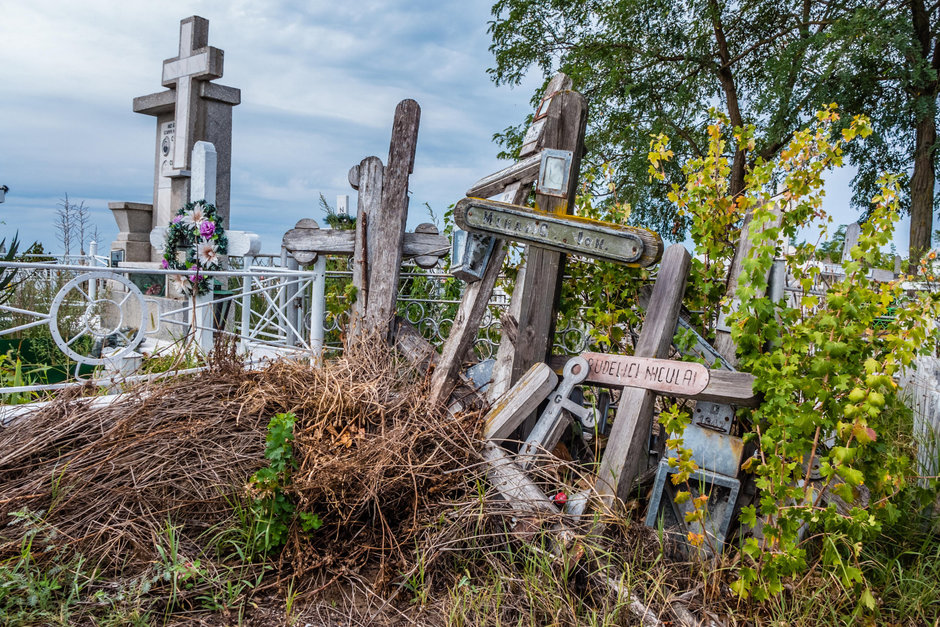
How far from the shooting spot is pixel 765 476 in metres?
3.11

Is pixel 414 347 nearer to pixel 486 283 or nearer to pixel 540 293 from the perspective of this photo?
pixel 486 283

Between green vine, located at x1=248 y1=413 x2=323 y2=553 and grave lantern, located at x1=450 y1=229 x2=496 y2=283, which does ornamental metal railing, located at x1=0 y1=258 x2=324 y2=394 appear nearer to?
green vine, located at x1=248 y1=413 x2=323 y2=553

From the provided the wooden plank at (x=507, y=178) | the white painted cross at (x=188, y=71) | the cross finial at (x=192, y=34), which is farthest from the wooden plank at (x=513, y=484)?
the cross finial at (x=192, y=34)

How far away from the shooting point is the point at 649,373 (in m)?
3.48

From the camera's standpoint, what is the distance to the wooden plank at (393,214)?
16.6 ft

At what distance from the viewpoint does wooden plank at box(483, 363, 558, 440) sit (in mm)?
3664

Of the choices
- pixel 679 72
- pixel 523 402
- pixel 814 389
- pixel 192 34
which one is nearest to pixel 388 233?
pixel 523 402

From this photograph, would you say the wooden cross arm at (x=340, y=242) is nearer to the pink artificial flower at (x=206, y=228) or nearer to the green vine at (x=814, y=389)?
the pink artificial flower at (x=206, y=228)

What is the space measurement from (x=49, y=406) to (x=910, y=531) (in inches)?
190

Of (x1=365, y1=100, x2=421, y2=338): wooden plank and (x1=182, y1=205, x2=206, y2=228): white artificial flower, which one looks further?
(x1=182, y1=205, x2=206, y2=228): white artificial flower

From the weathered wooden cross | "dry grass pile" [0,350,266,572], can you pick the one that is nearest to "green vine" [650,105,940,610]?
"dry grass pile" [0,350,266,572]

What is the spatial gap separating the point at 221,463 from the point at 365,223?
2301 millimetres

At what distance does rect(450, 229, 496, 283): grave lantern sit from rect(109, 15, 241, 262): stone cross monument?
6.32 meters

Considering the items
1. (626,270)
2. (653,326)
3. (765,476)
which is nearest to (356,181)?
(626,270)
